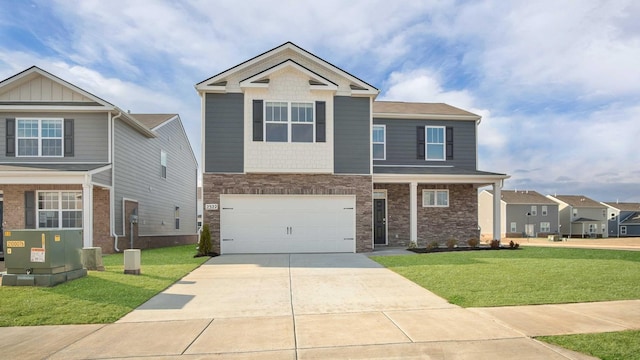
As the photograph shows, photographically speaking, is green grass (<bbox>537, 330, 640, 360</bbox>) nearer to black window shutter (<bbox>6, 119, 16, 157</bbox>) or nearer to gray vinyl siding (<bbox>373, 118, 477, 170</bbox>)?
gray vinyl siding (<bbox>373, 118, 477, 170</bbox>)

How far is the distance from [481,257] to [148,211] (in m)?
15.9

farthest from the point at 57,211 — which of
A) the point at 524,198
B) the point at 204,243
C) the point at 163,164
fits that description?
the point at 524,198

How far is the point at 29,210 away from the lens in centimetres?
1608

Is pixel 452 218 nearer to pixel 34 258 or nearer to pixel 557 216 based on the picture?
pixel 34 258

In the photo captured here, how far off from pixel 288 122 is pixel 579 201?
60.9 metres

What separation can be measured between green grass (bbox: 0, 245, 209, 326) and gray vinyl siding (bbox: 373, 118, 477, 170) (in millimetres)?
11527

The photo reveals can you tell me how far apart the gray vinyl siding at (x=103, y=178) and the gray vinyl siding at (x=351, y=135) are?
914cm

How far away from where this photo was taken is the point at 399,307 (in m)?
7.25

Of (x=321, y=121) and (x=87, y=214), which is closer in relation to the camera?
(x=87, y=214)

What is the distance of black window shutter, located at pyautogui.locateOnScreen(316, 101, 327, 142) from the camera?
602 inches

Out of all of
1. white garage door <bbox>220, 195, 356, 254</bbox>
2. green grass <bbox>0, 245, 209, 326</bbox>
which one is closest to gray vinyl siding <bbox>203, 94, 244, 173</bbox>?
white garage door <bbox>220, 195, 356, 254</bbox>

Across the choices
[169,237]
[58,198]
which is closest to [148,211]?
[169,237]

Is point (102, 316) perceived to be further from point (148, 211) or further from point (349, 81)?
point (148, 211)

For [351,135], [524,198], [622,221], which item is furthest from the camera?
[622,221]
